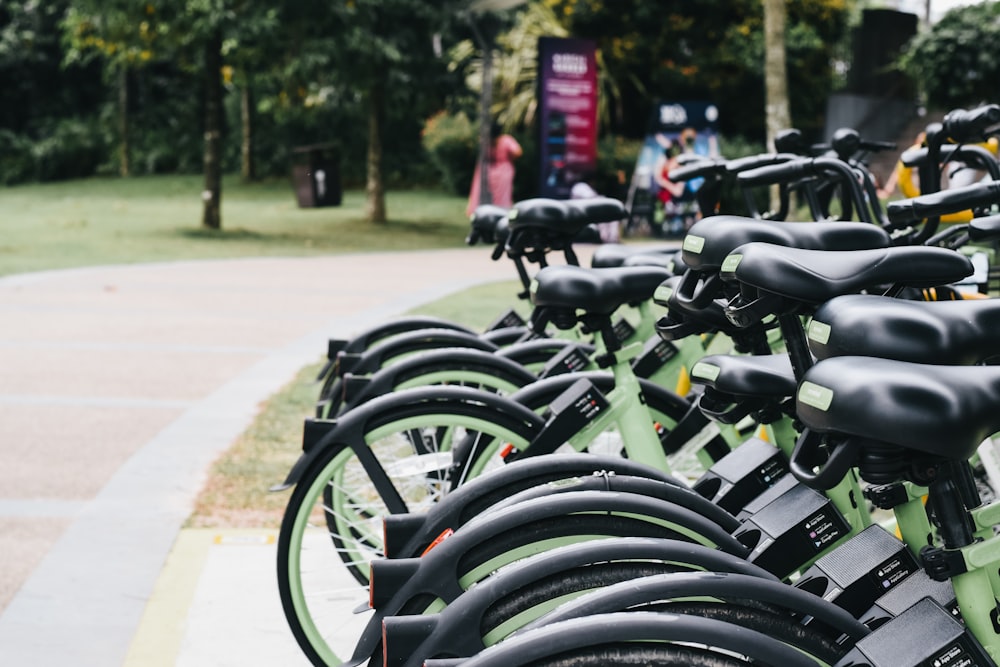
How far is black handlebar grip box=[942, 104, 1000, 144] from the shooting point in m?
3.70

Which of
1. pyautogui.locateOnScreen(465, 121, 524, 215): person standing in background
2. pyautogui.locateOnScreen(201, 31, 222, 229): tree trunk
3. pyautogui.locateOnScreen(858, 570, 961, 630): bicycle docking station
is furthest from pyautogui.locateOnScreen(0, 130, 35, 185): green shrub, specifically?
pyautogui.locateOnScreen(858, 570, 961, 630): bicycle docking station

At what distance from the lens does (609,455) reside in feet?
8.55

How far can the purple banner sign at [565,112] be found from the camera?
18.5m

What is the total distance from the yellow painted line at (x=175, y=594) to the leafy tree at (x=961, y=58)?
19274 millimetres

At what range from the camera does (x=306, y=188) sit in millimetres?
25078

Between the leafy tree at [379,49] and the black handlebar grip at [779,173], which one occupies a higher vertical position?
the leafy tree at [379,49]

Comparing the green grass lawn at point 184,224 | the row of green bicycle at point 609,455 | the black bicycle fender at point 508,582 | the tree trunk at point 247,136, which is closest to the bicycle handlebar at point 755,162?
the row of green bicycle at point 609,455

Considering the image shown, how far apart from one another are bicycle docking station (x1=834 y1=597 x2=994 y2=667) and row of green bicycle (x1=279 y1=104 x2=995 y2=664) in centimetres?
19

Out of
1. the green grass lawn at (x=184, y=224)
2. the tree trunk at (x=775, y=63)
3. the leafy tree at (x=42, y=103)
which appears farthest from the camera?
the leafy tree at (x=42, y=103)

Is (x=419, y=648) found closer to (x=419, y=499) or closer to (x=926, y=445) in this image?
(x=926, y=445)

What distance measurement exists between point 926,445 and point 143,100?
127 feet

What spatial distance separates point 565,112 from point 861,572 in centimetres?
1694

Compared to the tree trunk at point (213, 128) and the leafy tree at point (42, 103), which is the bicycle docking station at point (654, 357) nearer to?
the tree trunk at point (213, 128)

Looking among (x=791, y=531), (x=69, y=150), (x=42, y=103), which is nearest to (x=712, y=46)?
(x=69, y=150)
